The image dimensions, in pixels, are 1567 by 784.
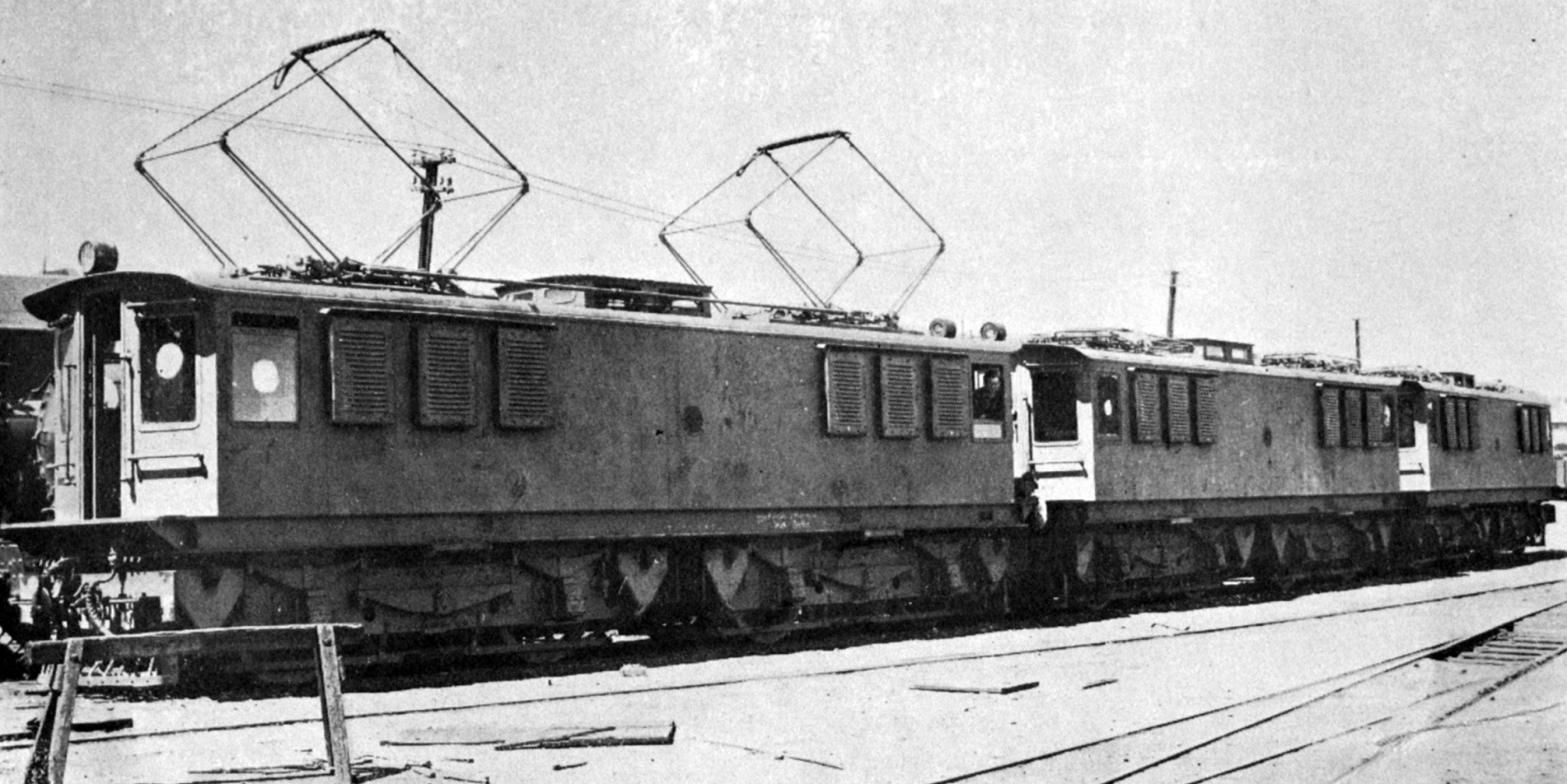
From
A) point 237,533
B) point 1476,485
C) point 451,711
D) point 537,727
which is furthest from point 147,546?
point 1476,485

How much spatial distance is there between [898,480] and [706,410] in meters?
2.83

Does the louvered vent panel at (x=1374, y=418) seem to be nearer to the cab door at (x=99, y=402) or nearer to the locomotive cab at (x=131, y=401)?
the locomotive cab at (x=131, y=401)

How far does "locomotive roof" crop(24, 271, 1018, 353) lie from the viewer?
11.8 meters

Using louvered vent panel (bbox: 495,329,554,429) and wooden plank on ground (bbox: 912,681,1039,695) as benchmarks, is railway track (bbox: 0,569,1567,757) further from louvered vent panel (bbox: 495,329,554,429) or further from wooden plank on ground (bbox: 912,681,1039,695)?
louvered vent panel (bbox: 495,329,554,429)

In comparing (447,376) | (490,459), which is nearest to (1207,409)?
(490,459)

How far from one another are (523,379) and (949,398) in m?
5.87

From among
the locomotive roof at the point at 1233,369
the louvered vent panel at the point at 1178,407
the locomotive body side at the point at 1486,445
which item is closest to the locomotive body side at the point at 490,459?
the locomotive roof at the point at 1233,369

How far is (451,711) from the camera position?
10.8 meters

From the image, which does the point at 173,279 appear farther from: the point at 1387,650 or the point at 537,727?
the point at 1387,650

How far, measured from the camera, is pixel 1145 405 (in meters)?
20.1

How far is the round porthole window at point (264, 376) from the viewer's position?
11953mm

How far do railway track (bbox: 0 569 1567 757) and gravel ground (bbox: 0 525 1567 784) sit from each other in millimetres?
38

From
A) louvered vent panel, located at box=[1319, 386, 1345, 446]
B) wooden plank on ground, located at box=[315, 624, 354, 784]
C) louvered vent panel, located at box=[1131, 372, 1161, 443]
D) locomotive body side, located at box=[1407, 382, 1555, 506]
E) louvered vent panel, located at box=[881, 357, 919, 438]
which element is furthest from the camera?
locomotive body side, located at box=[1407, 382, 1555, 506]

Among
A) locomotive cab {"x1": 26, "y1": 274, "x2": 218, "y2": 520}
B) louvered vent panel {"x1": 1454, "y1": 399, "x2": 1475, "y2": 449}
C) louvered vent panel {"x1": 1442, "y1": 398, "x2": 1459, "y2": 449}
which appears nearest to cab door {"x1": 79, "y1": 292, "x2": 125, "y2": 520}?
locomotive cab {"x1": 26, "y1": 274, "x2": 218, "y2": 520}
